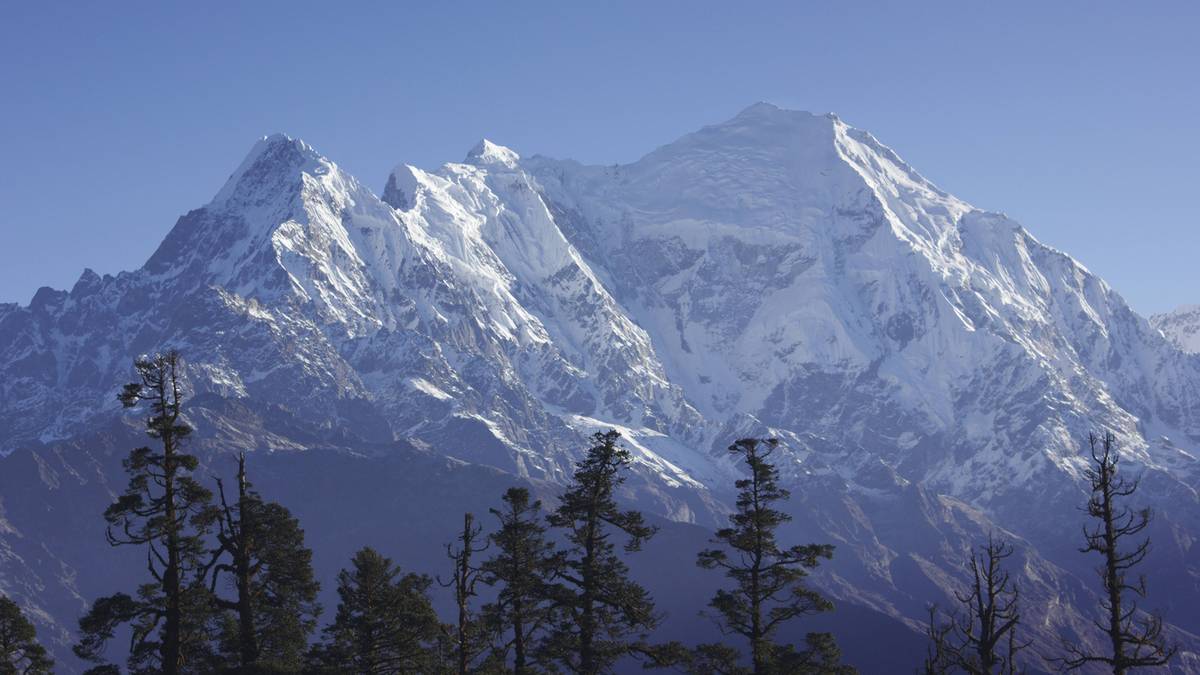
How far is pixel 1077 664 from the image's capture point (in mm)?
50781

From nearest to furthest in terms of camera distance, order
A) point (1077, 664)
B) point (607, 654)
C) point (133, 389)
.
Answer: point (1077, 664) → point (133, 389) → point (607, 654)

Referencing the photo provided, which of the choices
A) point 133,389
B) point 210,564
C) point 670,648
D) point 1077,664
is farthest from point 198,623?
point 1077,664

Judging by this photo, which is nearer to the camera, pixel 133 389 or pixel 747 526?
pixel 133 389

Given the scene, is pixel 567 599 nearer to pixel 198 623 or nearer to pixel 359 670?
pixel 359 670

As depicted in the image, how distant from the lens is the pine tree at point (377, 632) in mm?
62188

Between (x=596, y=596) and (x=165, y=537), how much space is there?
1600 centimetres

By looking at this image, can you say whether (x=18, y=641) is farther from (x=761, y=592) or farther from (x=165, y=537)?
(x=761, y=592)

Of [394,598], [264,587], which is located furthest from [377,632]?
[264,587]

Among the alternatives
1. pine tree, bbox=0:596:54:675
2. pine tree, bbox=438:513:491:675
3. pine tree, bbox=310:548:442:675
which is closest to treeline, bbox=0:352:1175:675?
pine tree, bbox=310:548:442:675

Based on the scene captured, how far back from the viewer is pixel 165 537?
60156 millimetres

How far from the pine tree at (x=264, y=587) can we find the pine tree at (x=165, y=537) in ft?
3.82

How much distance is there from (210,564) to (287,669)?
5093 millimetres

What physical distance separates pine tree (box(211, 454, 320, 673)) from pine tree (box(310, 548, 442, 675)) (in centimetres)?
169

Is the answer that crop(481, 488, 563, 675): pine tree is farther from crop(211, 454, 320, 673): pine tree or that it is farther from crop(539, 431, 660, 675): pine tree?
crop(211, 454, 320, 673): pine tree
